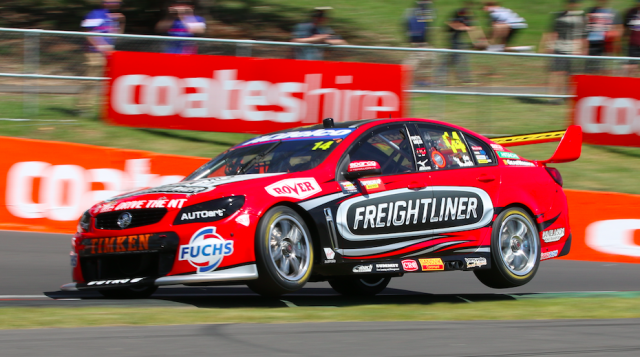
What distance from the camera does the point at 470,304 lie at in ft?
24.6

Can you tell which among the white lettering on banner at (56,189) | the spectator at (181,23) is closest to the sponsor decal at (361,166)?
the white lettering on banner at (56,189)

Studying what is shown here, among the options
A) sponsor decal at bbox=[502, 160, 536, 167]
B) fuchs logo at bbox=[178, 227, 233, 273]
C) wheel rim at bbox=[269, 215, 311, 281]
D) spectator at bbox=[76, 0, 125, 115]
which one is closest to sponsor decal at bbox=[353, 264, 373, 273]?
wheel rim at bbox=[269, 215, 311, 281]

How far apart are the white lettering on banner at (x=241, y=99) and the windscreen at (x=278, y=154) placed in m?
5.22

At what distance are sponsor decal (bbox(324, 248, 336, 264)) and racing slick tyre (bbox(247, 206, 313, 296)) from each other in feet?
0.46

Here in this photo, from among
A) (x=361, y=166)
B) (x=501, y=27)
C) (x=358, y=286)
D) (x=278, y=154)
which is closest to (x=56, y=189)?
(x=358, y=286)

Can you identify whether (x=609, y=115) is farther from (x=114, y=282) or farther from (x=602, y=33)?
(x=114, y=282)

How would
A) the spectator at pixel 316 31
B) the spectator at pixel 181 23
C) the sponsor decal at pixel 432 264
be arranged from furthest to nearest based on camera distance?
the spectator at pixel 181 23 < the spectator at pixel 316 31 < the sponsor decal at pixel 432 264

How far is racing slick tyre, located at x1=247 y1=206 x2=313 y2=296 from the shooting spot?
20.9 feet

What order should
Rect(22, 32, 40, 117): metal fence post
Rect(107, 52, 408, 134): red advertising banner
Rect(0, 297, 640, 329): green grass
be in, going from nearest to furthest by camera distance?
1. Rect(0, 297, 640, 329): green grass
2. Rect(22, 32, 40, 117): metal fence post
3. Rect(107, 52, 408, 134): red advertising banner

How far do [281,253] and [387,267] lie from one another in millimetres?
1027

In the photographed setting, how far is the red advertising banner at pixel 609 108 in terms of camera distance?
13.6 metres

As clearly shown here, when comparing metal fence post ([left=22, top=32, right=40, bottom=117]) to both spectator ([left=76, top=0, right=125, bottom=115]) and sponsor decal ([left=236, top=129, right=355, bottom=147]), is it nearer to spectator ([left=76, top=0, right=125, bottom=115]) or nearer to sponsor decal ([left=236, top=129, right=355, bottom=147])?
spectator ([left=76, top=0, right=125, bottom=115])

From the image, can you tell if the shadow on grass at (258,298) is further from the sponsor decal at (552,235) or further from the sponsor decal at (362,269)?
the sponsor decal at (552,235)

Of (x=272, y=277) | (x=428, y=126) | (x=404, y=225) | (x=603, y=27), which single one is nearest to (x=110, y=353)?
(x=272, y=277)
